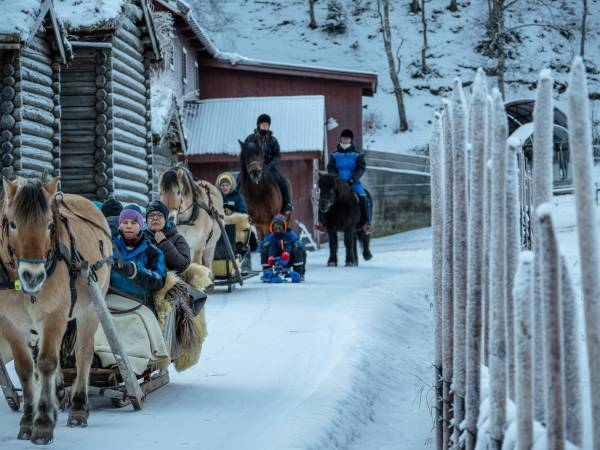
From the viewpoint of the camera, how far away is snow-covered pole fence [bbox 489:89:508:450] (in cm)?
369

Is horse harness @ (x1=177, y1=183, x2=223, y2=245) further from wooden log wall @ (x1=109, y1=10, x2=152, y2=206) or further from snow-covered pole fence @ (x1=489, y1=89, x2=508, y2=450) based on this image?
snow-covered pole fence @ (x1=489, y1=89, x2=508, y2=450)

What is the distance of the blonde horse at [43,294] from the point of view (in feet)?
18.7

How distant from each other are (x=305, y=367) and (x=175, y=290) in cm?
138

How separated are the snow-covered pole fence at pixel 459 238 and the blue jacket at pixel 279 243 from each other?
11549 millimetres

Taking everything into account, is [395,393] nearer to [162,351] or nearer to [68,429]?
[162,351]

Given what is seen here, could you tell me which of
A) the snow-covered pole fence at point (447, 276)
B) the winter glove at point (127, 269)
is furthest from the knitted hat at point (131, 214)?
the snow-covered pole fence at point (447, 276)

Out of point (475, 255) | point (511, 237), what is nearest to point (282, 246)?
point (475, 255)

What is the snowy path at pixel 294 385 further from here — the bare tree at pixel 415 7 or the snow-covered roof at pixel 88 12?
the bare tree at pixel 415 7

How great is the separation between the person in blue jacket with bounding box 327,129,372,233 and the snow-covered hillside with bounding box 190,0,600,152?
22.6 meters

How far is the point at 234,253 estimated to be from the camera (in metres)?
Answer: 15.3

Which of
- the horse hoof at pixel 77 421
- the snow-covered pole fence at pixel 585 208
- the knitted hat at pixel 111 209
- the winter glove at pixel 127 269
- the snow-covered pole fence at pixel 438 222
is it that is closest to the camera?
the snow-covered pole fence at pixel 585 208

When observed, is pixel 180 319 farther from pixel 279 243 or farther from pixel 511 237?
pixel 279 243

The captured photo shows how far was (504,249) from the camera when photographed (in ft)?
12.2

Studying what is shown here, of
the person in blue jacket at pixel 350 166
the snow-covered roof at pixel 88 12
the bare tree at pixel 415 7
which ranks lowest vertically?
the person in blue jacket at pixel 350 166
